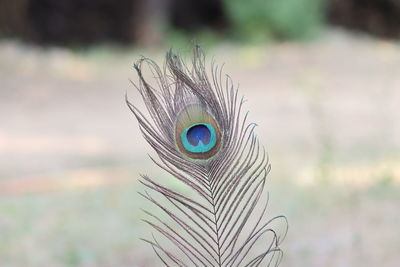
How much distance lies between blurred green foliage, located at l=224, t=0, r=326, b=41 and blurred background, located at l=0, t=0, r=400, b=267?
28mm

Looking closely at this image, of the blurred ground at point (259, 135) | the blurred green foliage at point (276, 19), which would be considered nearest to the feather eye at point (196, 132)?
the blurred ground at point (259, 135)

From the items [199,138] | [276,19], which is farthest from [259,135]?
[199,138]

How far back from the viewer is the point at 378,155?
27.8 feet

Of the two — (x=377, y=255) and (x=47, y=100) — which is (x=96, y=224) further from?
(x=47, y=100)

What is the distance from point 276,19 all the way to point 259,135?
735 cm

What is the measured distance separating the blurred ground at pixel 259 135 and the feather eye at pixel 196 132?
2.17 metres

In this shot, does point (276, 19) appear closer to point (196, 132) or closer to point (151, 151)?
point (151, 151)

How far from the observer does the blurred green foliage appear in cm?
1769

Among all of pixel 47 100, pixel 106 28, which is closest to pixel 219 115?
pixel 47 100

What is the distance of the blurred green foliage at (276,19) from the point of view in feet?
58.0

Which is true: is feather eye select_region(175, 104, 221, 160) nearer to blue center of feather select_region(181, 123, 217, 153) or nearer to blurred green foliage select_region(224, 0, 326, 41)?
blue center of feather select_region(181, 123, 217, 153)

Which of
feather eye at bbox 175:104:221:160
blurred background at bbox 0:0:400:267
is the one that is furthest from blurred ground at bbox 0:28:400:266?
feather eye at bbox 175:104:221:160

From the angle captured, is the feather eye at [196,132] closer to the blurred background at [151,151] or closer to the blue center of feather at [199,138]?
the blue center of feather at [199,138]

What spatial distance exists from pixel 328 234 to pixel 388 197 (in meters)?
1.04
